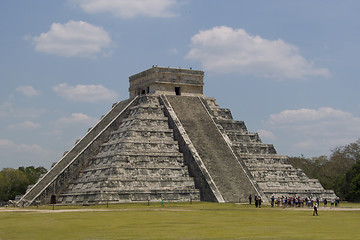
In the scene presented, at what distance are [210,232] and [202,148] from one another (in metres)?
22.9

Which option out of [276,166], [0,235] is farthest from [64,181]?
[0,235]

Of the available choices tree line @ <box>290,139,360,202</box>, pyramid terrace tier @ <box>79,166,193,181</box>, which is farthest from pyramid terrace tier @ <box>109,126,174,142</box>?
tree line @ <box>290,139,360,202</box>

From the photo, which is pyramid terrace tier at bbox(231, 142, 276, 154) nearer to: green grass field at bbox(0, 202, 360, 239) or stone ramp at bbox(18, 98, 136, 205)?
stone ramp at bbox(18, 98, 136, 205)

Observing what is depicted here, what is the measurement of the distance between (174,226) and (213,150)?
68.9 feet

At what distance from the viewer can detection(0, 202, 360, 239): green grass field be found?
66.8ft

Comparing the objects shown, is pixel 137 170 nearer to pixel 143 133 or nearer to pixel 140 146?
pixel 140 146

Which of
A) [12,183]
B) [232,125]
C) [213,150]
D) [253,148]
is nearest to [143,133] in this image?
[213,150]

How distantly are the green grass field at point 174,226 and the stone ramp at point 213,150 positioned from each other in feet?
28.7

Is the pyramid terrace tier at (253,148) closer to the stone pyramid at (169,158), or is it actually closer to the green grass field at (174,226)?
the stone pyramid at (169,158)

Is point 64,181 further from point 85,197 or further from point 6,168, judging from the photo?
point 6,168

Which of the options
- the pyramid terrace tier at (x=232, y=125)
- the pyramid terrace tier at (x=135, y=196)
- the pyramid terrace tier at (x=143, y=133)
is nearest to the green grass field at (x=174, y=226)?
the pyramid terrace tier at (x=135, y=196)

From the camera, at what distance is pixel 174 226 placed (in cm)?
2348

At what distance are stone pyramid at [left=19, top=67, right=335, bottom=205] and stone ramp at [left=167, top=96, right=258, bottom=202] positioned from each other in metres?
0.08

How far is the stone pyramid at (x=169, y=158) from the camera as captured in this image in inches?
1580
